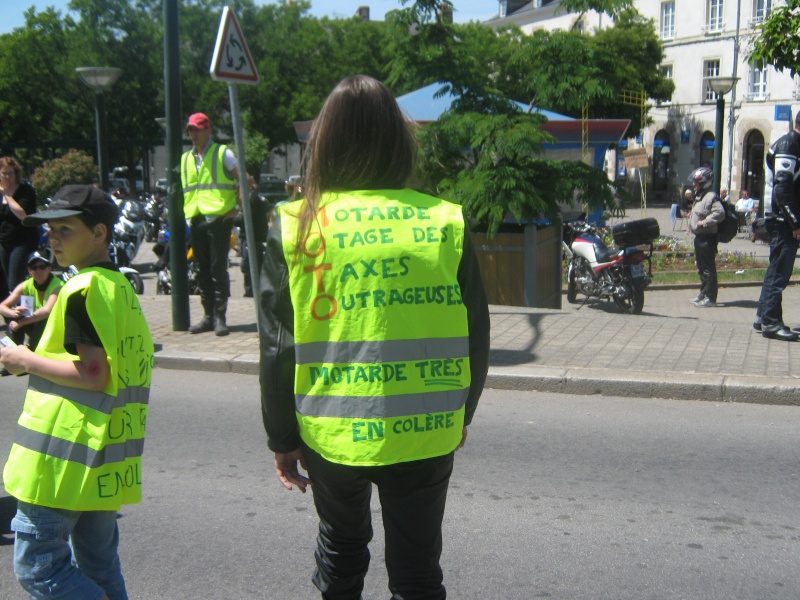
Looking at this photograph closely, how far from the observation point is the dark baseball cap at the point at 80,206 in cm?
275

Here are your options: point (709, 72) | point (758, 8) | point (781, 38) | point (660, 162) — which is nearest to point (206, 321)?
point (781, 38)

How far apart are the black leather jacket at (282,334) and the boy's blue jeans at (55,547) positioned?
0.66 metres

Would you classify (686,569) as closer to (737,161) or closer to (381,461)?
(381,461)

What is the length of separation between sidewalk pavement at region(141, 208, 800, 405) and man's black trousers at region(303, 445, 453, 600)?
4549 mm

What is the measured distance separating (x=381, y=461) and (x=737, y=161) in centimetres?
4686

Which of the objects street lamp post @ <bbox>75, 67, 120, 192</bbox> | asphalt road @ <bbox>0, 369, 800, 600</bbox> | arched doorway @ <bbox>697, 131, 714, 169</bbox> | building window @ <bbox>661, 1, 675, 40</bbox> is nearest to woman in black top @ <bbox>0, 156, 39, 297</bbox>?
asphalt road @ <bbox>0, 369, 800, 600</bbox>

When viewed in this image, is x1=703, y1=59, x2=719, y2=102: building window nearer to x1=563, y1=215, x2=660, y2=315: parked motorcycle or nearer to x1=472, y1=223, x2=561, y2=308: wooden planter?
x1=563, y1=215, x2=660, y2=315: parked motorcycle

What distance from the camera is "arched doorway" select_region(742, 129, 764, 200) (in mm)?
45000

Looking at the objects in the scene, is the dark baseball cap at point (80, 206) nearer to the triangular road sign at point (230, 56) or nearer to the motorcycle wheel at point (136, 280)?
the triangular road sign at point (230, 56)

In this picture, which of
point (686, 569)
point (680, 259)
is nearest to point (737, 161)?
point (680, 259)

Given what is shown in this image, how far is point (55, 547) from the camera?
258 centimetres

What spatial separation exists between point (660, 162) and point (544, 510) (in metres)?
51.2

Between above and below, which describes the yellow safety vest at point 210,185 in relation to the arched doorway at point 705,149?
below

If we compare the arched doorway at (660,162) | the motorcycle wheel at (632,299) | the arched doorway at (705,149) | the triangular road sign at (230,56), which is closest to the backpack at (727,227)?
the motorcycle wheel at (632,299)
